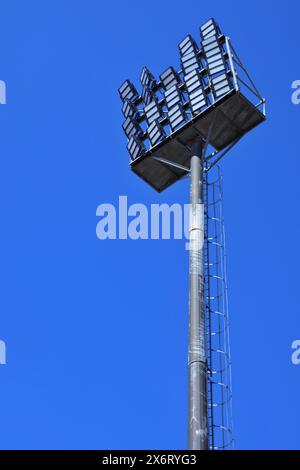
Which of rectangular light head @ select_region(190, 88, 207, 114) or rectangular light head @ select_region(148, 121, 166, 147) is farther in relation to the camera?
rectangular light head @ select_region(148, 121, 166, 147)

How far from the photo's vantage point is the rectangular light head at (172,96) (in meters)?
40.9

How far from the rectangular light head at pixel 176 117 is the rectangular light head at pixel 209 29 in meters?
4.28

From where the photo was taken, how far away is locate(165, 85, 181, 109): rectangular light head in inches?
1609

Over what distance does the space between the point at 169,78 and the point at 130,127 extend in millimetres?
3693

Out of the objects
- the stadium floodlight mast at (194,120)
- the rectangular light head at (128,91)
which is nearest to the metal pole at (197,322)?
the stadium floodlight mast at (194,120)

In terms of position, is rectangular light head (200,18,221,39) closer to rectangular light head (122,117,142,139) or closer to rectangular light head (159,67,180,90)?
rectangular light head (159,67,180,90)

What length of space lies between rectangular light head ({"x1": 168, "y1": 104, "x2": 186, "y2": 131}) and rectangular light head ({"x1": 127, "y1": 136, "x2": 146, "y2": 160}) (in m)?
2.60

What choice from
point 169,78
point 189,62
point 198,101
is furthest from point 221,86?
point 169,78

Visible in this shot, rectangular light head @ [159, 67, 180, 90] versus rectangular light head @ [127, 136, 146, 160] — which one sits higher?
rectangular light head @ [159, 67, 180, 90]

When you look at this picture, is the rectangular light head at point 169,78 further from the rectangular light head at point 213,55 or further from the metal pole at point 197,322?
the metal pole at point 197,322

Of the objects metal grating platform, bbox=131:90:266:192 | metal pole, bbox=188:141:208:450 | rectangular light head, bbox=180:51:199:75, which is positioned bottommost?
metal pole, bbox=188:141:208:450

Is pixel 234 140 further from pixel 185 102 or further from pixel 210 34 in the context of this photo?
pixel 210 34

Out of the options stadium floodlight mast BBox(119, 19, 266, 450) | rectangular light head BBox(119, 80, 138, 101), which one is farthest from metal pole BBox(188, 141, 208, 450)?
rectangular light head BBox(119, 80, 138, 101)
